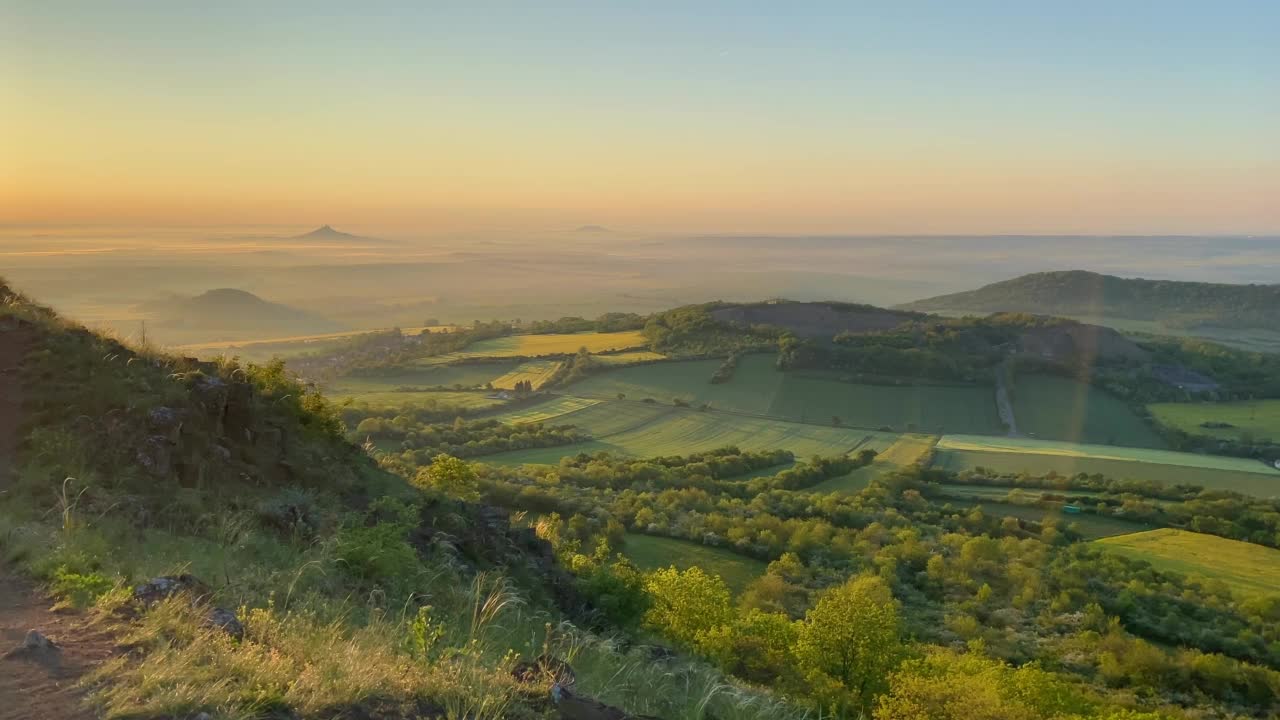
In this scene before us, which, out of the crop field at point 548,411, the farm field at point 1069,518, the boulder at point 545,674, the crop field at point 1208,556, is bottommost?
the farm field at point 1069,518

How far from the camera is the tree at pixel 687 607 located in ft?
60.5

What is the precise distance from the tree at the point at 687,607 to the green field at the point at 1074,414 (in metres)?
74.2

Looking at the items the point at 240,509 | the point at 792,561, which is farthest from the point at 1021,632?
the point at 240,509

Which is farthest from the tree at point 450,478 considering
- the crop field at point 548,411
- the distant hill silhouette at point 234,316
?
the distant hill silhouette at point 234,316

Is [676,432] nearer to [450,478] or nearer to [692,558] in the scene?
[692,558]

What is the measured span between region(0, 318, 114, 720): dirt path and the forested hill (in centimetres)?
18466

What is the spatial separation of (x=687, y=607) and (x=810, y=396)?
72.4 m

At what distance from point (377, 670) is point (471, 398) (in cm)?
7737

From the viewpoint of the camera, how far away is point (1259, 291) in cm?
17125

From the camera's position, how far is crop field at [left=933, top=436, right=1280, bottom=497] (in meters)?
63.3

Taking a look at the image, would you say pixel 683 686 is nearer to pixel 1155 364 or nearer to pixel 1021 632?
pixel 1021 632

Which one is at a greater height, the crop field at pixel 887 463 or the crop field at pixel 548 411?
the crop field at pixel 548 411

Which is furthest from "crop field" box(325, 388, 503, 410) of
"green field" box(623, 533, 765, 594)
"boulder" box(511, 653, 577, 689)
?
"boulder" box(511, 653, 577, 689)

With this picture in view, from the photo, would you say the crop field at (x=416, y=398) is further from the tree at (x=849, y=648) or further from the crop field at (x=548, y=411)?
the tree at (x=849, y=648)
